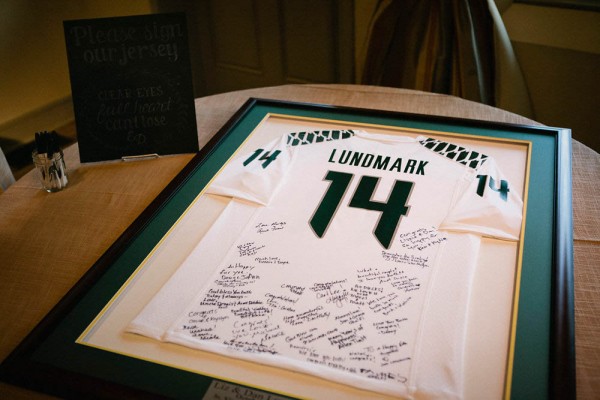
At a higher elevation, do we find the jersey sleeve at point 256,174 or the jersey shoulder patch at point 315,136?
the jersey shoulder patch at point 315,136

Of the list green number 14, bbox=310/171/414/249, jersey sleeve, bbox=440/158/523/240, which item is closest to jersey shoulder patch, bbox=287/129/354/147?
green number 14, bbox=310/171/414/249

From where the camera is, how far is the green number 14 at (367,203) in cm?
108

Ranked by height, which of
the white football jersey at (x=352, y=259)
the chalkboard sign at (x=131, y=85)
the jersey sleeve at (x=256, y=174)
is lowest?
the white football jersey at (x=352, y=259)

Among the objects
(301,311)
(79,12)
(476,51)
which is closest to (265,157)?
(301,311)

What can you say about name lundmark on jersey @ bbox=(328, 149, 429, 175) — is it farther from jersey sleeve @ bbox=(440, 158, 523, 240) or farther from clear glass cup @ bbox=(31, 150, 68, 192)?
clear glass cup @ bbox=(31, 150, 68, 192)

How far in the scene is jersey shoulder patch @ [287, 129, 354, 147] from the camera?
1.37m

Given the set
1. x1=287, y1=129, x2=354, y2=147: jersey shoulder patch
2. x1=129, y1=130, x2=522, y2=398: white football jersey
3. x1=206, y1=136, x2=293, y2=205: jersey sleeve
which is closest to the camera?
x1=129, y1=130, x2=522, y2=398: white football jersey

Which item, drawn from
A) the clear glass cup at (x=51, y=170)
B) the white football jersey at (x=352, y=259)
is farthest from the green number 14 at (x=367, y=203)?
the clear glass cup at (x=51, y=170)

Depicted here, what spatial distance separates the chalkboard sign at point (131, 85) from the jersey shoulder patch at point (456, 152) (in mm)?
577

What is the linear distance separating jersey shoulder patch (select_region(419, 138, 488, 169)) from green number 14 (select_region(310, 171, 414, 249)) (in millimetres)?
149

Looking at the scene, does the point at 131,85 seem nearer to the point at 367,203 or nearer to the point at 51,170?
the point at 51,170

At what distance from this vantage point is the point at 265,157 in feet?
4.28

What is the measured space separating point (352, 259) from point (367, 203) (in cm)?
18

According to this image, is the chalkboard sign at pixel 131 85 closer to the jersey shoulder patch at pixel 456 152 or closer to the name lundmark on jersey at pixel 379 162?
the name lundmark on jersey at pixel 379 162
